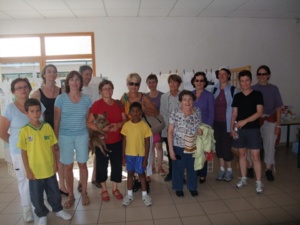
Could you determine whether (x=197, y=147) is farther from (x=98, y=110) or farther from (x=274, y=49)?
(x=274, y=49)

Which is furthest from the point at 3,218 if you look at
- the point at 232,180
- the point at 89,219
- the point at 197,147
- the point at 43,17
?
the point at 43,17

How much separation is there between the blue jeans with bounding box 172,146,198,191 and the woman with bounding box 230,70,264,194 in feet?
2.18

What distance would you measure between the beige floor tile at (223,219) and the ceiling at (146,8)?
3.39 m

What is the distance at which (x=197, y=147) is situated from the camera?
288cm

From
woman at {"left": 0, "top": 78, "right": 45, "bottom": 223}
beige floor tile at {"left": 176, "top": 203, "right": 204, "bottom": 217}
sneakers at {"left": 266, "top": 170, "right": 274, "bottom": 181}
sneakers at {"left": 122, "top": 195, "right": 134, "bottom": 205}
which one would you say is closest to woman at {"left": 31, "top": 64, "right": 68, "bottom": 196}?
woman at {"left": 0, "top": 78, "right": 45, "bottom": 223}

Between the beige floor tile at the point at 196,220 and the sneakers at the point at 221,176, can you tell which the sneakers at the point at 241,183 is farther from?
the beige floor tile at the point at 196,220

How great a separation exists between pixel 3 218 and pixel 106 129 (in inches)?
58.5

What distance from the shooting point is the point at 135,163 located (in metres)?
2.79

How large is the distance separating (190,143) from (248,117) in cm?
81

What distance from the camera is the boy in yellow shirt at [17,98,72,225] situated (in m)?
2.20

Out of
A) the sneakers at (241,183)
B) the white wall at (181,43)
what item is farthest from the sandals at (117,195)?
the white wall at (181,43)

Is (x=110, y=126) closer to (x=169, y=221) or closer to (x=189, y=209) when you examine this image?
(x=169, y=221)

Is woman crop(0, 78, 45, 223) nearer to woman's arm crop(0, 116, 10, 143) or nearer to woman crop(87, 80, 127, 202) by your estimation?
woman's arm crop(0, 116, 10, 143)

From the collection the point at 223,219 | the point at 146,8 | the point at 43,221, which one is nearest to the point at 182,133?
the point at 223,219
